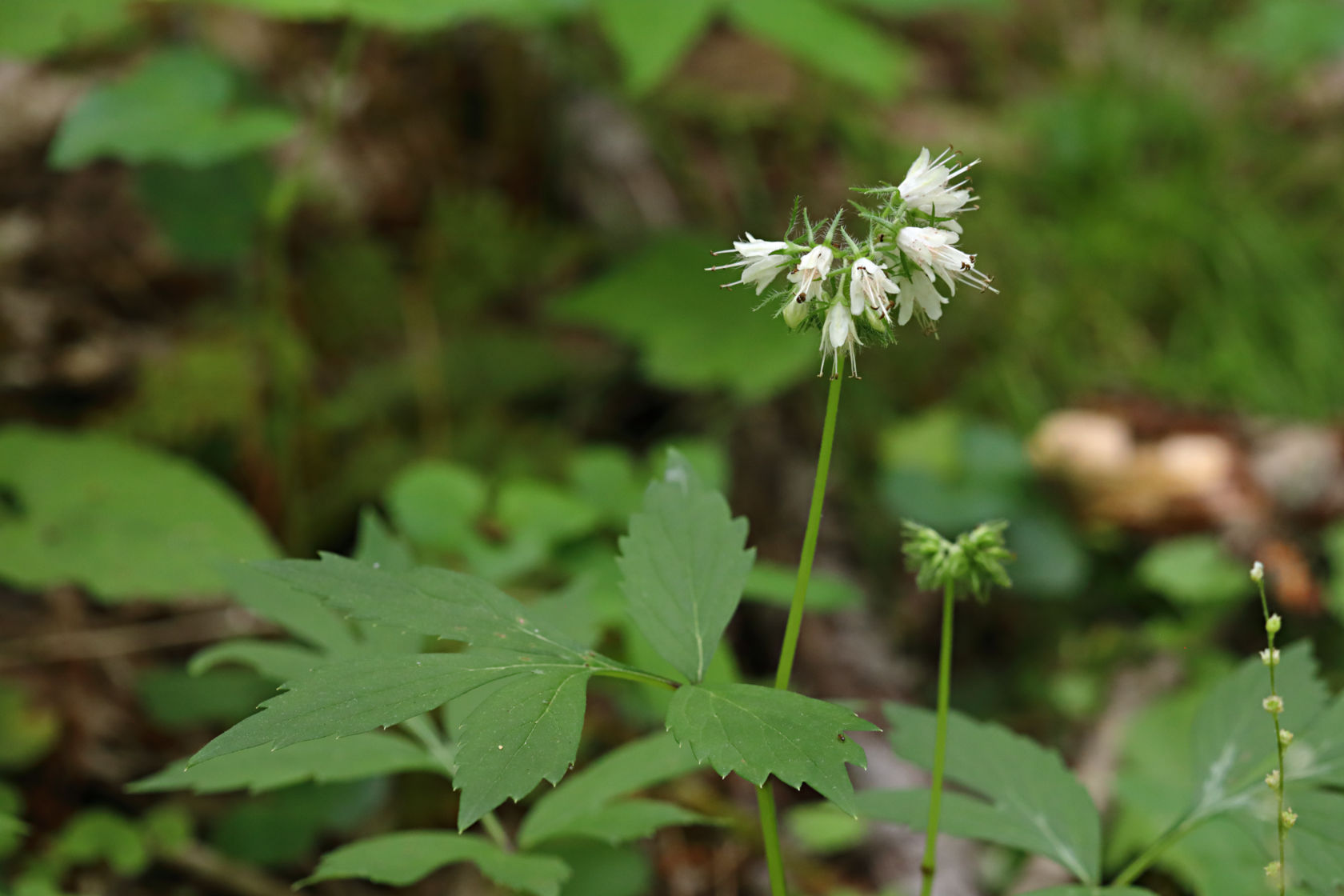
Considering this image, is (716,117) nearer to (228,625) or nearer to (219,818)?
(228,625)

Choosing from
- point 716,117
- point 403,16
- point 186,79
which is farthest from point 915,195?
point 716,117

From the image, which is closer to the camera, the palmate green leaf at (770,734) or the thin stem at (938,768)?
the palmate green leaf at (770,734)

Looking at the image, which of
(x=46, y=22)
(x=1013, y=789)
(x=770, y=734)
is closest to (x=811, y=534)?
(x=770, y=734)

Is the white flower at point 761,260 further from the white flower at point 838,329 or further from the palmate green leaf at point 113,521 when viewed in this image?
the palmate green leaf at point 113,521

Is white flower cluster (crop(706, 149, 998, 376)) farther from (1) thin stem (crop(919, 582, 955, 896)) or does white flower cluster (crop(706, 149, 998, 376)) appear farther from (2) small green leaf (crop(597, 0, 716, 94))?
(2) small green leaf (crop(597, 0, 716, 94))

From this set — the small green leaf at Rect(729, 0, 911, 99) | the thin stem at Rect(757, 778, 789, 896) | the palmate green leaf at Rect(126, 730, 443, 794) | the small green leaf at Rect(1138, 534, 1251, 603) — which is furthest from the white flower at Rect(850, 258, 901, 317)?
the small green leaf at Rect(1138, 534, 1251, 603)

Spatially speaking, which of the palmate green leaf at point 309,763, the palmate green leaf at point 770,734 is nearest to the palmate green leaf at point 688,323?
the palmate green leaf at point 309,763

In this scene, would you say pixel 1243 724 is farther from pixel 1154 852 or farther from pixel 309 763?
pixel 309 763
